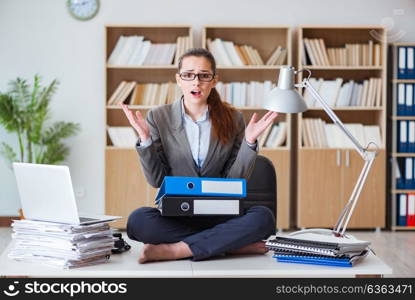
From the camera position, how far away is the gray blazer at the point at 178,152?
3092 millimetres

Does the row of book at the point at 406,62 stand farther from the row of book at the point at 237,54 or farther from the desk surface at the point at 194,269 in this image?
the desk surface at the point at 194,269

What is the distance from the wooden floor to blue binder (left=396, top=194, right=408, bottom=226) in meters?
0.09

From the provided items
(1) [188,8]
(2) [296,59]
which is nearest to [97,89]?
(1) [188,8]

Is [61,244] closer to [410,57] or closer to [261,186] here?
[261,186]

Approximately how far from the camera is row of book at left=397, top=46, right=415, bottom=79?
6281 mm

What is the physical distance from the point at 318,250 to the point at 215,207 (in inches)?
14.8


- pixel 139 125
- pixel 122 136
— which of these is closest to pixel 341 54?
pixel 122 136

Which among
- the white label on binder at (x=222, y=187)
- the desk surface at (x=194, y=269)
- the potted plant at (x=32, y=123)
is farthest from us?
the potted plant at (x=32, y=123)

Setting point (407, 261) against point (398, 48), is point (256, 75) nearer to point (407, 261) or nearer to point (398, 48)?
point (398, 48)

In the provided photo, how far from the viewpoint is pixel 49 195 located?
2.44 m

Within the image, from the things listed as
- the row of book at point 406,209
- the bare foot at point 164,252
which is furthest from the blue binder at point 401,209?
the bare foot at point 164,252

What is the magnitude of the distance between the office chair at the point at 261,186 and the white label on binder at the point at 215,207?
0.93 metres

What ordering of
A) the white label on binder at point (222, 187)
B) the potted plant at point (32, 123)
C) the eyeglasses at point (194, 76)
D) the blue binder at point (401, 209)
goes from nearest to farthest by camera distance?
1. the white label on binder at point (222, 187)
2. the eyeglasses at point (194, 76)
3. the potted plant at point (32, 123)
4. the blue binder at point (401, 209)

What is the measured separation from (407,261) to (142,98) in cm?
259
